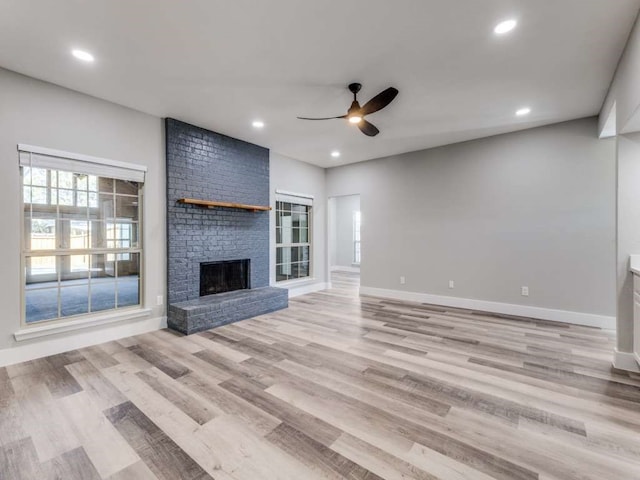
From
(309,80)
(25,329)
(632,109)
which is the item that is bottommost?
(25,329)

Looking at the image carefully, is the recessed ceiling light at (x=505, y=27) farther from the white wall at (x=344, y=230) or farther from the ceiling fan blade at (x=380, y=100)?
the white wall at (x=344, y=230)

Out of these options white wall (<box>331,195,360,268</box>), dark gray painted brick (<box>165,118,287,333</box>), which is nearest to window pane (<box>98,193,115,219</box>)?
dark gray painted brick (<box>165,118,287,333</box>)

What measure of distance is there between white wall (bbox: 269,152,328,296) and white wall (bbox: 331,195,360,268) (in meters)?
3.65

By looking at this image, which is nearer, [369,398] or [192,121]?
[369,398]

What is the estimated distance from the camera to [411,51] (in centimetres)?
258

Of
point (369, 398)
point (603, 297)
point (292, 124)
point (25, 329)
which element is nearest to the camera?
point (369, 398)

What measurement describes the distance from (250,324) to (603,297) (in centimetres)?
481

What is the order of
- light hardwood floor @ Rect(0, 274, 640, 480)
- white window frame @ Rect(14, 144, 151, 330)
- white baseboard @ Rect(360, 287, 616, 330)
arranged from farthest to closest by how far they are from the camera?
white baseboard @ Rect(360, 287, 616, 330)
white window frame @ Rect(14, 144, 151, 330)
light hardwood floor @ Rect(0, 274, 640, 480)

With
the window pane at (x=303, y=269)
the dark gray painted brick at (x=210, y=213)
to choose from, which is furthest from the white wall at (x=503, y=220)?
the dark gray painted brick at (x=210, y=213)

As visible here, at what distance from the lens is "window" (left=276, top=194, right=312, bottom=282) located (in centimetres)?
606

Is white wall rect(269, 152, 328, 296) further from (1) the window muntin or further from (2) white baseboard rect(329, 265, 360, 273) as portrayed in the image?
(2) white baseboard rect(329, 265, 360, 273)

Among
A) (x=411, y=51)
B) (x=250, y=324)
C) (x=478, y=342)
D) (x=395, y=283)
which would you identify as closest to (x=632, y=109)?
(x=411, y=51)

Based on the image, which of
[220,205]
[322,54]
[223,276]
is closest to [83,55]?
[322,54]

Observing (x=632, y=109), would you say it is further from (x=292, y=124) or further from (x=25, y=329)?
(x=25, y=329)
